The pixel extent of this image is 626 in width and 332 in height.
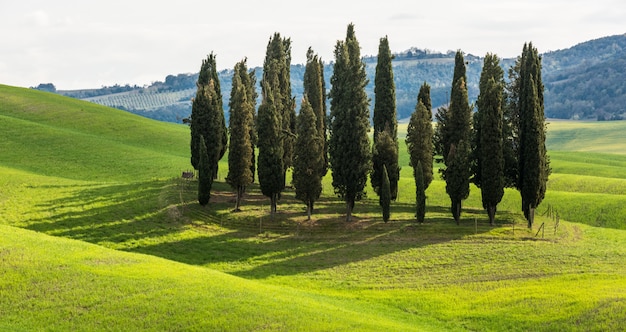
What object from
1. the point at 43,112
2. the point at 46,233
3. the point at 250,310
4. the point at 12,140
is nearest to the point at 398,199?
the point at 46,233

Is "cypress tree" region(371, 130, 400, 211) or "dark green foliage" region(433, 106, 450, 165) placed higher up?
"dark green foliage" region(433, 106, 450, 165)

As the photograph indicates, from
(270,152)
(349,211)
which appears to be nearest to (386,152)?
(349,211)

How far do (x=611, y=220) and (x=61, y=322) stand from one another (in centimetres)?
6943

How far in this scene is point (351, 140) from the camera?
72250 millimetres

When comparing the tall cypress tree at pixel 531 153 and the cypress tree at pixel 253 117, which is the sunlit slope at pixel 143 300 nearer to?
the cypress tree at pixel 253 117

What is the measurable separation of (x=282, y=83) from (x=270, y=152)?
25322 mm

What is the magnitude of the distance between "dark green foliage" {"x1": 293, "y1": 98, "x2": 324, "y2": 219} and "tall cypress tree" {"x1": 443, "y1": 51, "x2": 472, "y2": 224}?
1457cm

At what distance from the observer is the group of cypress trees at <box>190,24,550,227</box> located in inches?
2793

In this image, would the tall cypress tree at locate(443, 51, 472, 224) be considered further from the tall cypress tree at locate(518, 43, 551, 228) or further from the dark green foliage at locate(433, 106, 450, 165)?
the tall cypress tree at locate(518, 43, 551, 228)

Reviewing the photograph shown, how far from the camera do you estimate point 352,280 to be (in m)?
52.2

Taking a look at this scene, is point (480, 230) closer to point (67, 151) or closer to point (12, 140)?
point (67, 151)

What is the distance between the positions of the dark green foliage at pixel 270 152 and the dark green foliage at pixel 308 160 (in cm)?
199

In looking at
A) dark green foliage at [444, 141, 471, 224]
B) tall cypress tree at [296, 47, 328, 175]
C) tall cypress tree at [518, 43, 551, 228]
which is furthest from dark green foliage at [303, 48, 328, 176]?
tall cypress tree at [518, 43, 551, 228]

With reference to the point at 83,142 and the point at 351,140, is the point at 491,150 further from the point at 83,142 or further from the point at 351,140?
the point at 83,142
